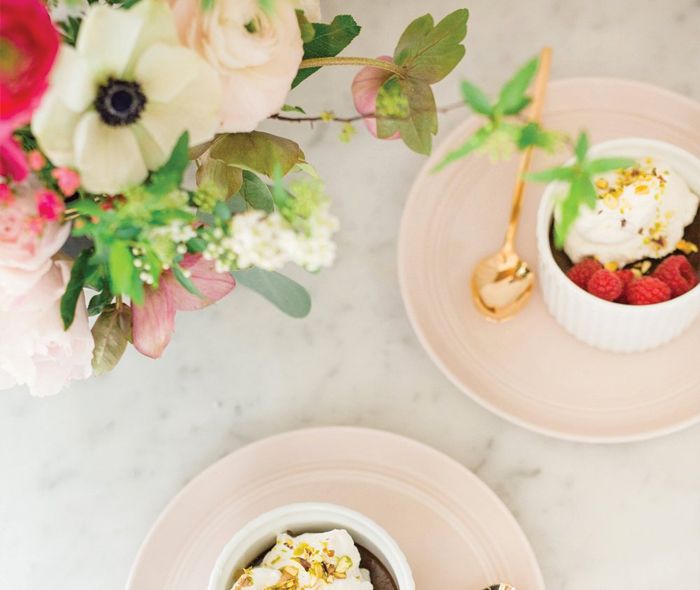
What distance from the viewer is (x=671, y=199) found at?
2.13 feet

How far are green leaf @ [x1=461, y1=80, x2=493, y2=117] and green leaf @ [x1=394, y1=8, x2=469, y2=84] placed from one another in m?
0.15

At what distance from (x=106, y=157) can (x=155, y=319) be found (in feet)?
0.45

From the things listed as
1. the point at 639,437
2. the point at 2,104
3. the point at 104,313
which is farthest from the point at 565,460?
the point at 2,104

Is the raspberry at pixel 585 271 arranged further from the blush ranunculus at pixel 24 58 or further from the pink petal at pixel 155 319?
the blush ranunculus at pixel 24 58

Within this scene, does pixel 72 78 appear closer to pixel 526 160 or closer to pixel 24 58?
pixel 24 58

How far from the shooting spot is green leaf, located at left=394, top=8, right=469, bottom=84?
502 mm

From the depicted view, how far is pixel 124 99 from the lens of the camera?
0.39 meters

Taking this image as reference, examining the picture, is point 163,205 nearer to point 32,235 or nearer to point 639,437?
point 32,235

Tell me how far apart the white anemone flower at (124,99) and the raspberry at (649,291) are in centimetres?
38

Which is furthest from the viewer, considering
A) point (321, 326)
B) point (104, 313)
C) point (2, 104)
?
point (321, 326)

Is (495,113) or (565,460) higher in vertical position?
(495,113)

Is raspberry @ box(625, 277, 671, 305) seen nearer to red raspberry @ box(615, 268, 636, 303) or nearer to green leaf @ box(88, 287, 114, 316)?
red raspberry @ box(615, 268, 636, 303)

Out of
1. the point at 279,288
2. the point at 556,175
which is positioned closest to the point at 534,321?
the point at 279,288

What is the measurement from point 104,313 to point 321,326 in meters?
0.26
